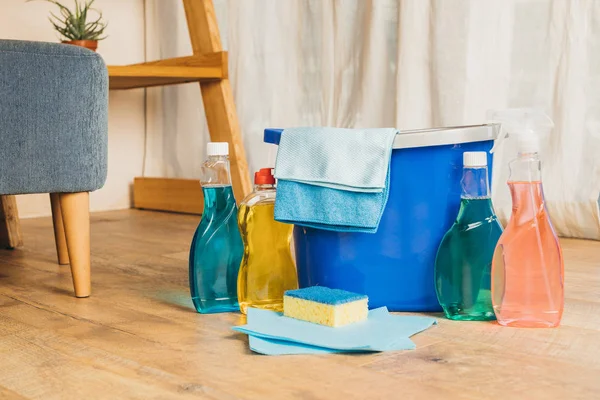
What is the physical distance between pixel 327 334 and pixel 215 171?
13.0 inches

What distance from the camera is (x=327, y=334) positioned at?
1023 millimetres

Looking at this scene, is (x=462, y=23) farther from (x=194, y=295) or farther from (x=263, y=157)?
(x=194, y=295)

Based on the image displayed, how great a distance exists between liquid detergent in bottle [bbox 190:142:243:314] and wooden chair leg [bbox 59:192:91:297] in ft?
0.84

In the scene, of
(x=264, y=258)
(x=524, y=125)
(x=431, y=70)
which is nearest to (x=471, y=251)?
(x=524, y=125)

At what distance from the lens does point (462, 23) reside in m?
2.02

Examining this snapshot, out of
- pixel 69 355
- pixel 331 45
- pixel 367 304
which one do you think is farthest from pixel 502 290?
pixel 331 45

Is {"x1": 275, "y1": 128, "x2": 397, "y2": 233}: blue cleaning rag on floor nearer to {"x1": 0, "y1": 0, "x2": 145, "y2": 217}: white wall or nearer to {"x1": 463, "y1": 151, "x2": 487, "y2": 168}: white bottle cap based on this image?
{"x1": 463, "y1": 151, "x2": 487, "y2": 168}: white bottle cap

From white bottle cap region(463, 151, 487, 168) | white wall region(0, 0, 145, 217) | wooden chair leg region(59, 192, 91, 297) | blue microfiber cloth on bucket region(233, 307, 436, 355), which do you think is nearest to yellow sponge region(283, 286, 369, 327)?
blue microfiber cloth on bucket region(233, 307, 436, 355)

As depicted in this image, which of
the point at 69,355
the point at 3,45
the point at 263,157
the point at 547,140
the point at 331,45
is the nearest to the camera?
the point at 69,355

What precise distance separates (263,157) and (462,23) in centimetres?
83

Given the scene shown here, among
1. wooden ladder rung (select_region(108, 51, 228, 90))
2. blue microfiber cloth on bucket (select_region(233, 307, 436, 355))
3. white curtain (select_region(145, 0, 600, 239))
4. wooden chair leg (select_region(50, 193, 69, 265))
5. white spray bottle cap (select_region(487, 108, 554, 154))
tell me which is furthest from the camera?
wooden ladder rung (select_region(108, 51, 228, 90))

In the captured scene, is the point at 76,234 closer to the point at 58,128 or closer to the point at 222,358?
the point at 58,128

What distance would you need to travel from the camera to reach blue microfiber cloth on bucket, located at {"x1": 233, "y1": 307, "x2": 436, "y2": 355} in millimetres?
973

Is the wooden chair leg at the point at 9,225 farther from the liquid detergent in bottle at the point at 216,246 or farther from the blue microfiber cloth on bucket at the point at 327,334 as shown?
the blue microfiber cloth on bucket at the point at 327,334
